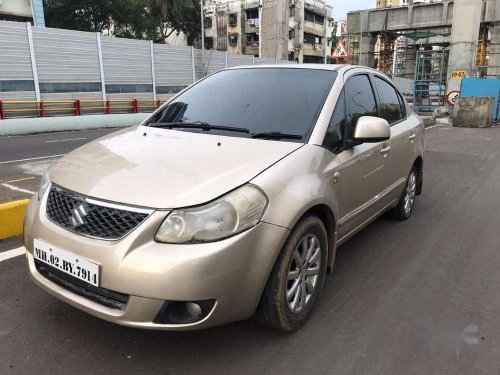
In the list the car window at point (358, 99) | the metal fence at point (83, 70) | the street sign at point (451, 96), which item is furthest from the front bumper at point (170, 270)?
the street sign at point (451, 96)

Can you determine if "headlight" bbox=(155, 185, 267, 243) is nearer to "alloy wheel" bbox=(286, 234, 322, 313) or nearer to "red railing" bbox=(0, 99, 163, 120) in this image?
"alloy wheel" bbox=(286, 234, 322, 313)

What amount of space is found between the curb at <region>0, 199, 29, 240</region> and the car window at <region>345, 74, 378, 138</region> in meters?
3.09

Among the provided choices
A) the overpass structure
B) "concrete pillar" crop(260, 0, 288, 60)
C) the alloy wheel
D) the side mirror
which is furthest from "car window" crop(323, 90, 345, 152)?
the overpass structure

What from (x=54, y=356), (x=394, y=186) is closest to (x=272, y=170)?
(x=54, y=356)

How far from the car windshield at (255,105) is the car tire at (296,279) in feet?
2.16

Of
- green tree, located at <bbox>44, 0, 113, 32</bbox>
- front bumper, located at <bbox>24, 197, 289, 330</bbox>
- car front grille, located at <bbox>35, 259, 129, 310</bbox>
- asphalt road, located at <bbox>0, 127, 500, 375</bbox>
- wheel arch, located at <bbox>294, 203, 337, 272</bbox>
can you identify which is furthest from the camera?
green tree, located at <bbox>44, 0, 113, 32</bbox>

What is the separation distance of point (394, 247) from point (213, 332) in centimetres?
220

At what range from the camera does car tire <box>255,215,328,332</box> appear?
8.09 feet

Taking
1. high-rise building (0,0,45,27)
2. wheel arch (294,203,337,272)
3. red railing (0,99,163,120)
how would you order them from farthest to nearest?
high-rise building (0,0,45,27) → red railing (0,99,163,120) → wheel arch (294,203,337,272)

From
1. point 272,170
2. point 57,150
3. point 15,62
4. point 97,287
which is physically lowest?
point 57,150

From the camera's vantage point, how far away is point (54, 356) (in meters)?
2.46

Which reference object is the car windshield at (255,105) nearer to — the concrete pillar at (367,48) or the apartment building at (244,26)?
the concrete pillar at (367,48)

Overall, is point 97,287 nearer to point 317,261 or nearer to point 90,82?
point 317,261

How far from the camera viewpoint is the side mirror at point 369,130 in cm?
304
